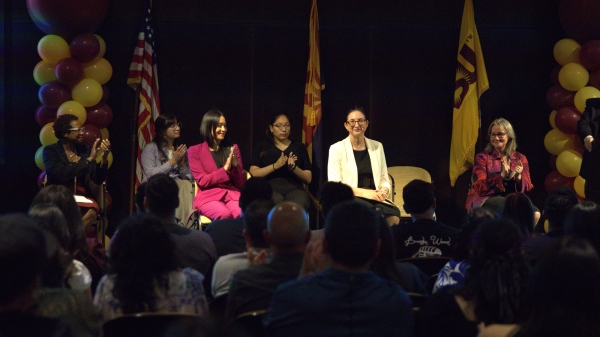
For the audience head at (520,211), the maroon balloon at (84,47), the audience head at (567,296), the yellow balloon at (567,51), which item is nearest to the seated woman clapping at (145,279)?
the audience head at (567,296)

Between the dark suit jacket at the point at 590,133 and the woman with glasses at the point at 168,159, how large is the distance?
10.0 feet

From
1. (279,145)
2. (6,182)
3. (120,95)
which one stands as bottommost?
(6,182)

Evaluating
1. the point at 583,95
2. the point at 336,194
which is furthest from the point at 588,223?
the point at 583,95

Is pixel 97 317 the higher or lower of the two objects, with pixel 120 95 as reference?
lower

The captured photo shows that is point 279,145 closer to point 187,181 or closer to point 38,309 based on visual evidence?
point 187,181

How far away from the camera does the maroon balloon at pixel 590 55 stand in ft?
21.2

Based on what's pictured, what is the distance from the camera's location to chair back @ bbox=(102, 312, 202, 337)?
7.11 ft

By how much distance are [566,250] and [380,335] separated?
0.58 metres

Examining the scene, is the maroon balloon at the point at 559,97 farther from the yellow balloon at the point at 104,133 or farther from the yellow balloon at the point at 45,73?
the yellow balloon at the point at 45,73

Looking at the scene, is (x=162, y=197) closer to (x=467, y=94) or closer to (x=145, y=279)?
(x=145, y=279)

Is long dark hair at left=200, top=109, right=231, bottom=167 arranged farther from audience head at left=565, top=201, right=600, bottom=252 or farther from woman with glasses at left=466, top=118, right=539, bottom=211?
audience head at left=565, top=201, right=600, bottom=252

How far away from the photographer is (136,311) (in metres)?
2.40

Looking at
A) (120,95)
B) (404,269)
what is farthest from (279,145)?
(404,269)

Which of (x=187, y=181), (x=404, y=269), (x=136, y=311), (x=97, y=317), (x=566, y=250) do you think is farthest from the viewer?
(x=187, y=181)
